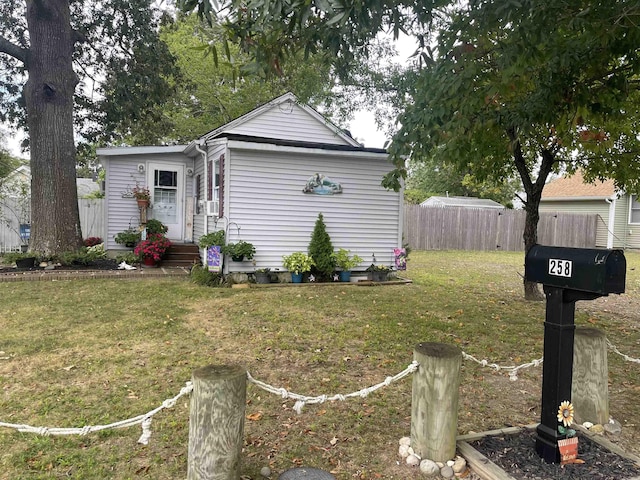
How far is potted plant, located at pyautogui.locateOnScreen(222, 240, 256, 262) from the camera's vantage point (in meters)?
9.36

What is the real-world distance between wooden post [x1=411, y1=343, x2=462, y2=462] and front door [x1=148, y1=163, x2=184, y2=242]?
11.3 metres

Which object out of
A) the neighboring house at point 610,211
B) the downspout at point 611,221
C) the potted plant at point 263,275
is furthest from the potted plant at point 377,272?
the downspout at point 611,221

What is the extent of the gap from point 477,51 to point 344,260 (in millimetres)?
6240

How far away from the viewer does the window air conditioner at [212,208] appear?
1032 cm

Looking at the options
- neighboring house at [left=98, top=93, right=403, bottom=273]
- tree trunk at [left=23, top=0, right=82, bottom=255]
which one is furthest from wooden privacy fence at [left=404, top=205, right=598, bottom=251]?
tree trunk at [left=23, top=0, right=82, bottom=255]

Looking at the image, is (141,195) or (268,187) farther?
(141,195)

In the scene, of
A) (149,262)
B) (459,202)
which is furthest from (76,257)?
(459,202)

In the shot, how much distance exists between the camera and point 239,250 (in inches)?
369

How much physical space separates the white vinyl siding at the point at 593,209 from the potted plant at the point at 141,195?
21.7 metres

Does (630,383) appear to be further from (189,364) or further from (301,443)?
(189,364)

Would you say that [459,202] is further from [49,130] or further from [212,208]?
[49,130]

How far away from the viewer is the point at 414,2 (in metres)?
3.72

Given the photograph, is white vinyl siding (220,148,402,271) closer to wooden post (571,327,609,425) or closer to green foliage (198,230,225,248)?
green foliage (198,230,225,248)

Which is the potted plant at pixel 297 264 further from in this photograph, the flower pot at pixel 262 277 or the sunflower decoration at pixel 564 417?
the sunflower decoration at pixel 564 417
